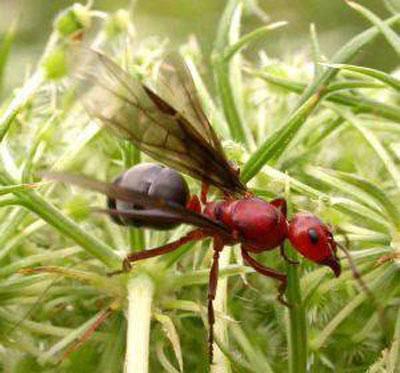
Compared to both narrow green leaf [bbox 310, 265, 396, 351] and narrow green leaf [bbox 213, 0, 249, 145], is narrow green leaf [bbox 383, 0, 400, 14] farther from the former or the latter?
narrow green leaf [bbox 310, 265, 396, 351]

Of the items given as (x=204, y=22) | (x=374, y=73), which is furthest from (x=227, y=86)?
(x=204, y=22)

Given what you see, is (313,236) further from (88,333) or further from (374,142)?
(88,333)

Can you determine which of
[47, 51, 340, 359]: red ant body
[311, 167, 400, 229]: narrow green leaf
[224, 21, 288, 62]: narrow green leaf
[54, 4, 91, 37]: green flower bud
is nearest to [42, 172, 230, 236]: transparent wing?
[47, 51, 340, 359]: red ant body

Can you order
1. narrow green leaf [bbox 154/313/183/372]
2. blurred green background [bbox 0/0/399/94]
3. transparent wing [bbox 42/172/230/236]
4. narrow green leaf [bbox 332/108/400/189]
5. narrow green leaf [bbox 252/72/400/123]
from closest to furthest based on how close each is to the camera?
transparent wing [bbox 42/172/230/236], narrow green leaf [bbox 154/313/183/372], narrow green leaf [bbox 332/108/400/189], narrow green leaf [bbox 252/72/400/123], blurred green background [bbox 0/0/399/94]

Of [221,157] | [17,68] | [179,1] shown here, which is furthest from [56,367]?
[179,1]

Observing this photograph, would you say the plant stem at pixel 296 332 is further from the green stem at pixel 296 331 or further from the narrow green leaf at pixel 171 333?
the narrow green leaf at pixel 171 333

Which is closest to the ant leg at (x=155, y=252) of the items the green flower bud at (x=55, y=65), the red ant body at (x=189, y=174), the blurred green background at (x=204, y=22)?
the red ant body at (x=189, y=174)
